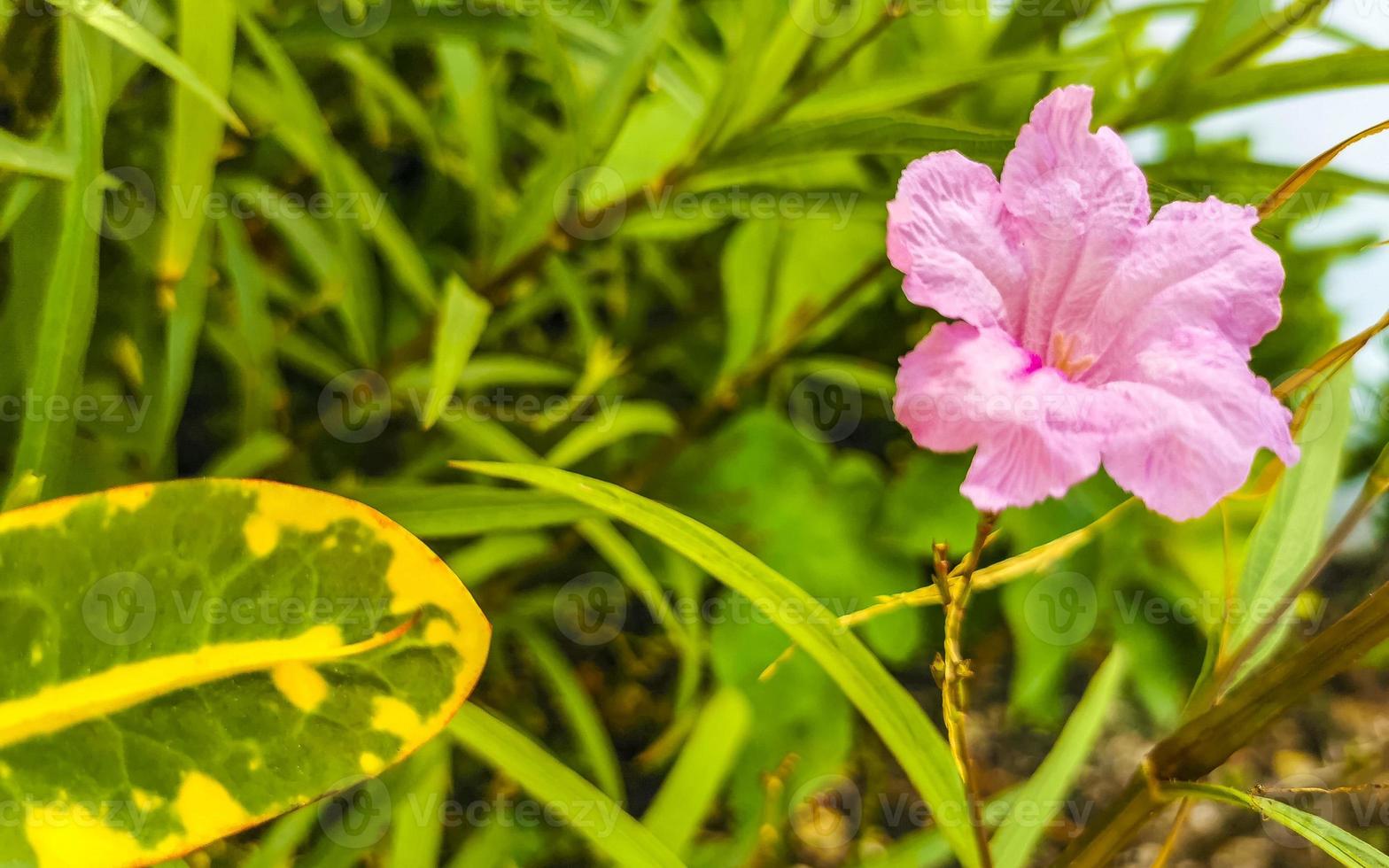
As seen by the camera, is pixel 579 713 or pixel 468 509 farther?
pixel 579 713

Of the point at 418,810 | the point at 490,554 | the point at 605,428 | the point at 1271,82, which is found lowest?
the point at 418,810

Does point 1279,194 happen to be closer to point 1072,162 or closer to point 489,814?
point 1072,162

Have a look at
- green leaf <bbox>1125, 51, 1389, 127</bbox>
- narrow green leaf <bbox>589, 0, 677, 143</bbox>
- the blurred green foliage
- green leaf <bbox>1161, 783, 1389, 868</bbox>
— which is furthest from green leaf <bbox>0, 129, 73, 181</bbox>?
green leaf <bbox>1125, 51, 1389, 127</bbox>

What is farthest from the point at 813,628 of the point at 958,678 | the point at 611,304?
the point at 611,304

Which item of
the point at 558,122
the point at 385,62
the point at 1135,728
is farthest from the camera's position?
the point at 1135,728

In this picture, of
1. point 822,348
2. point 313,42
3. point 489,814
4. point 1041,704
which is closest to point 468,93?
point 313,42

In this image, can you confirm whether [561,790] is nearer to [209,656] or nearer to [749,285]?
[209,656]
